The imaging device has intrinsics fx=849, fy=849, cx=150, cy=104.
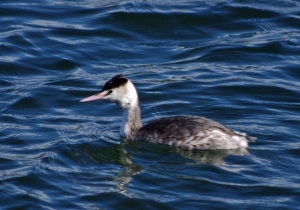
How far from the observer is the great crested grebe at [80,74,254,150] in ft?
37.0

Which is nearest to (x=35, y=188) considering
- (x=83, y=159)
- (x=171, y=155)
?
(x=83, y=159)

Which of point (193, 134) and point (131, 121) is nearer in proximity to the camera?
point (193, 134)

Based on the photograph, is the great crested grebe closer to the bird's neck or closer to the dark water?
the bird's neck

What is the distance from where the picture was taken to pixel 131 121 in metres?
11.9

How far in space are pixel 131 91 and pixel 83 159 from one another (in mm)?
1306

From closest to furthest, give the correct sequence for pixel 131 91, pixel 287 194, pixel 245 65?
pixel 287 194 < pixel 131 91 < pixel 245 65

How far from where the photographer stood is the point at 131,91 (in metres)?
11.8

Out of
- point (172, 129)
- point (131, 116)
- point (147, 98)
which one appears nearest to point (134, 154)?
point (172, 129)

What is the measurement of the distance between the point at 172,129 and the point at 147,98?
2.27 metres

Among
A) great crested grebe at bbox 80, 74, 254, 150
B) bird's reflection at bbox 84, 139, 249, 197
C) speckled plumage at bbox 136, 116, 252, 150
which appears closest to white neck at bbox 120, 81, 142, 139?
great crested grebe at bbox 80, 74, 254, 150

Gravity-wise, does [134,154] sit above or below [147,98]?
below

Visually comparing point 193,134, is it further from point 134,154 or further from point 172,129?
point 134,154

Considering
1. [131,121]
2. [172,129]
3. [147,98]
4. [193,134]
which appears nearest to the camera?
[193,134]

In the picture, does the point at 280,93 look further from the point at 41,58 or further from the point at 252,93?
the point at 41,58
